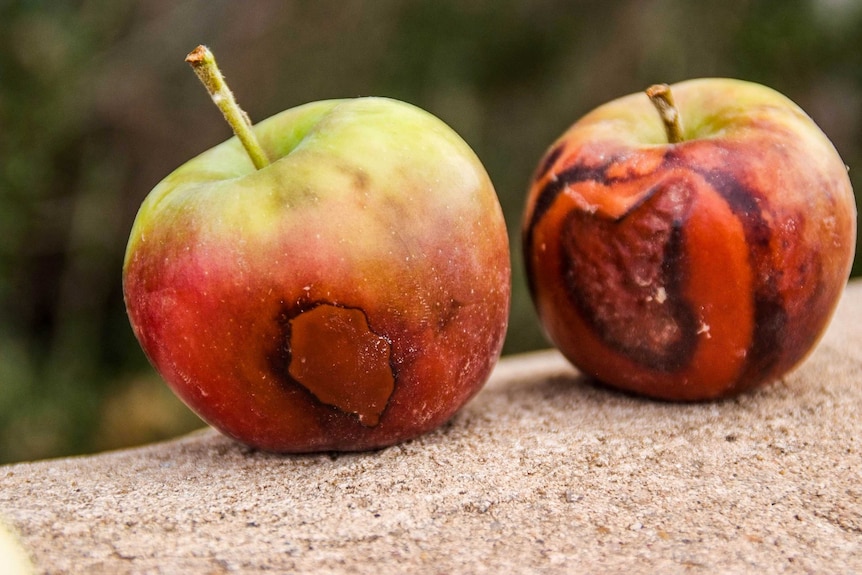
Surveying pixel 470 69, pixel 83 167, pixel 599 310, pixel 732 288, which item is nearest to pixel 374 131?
pixel 599 310

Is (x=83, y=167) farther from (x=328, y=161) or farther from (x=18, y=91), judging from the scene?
(x=328, y=161)

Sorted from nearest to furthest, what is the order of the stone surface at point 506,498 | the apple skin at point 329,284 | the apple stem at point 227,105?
the stone surface at point 506,498
the apple skin at point 329,284
the apple stem at point 227,105

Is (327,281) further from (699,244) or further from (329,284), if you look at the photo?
(699,244)

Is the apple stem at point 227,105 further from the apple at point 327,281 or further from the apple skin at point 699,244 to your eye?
the apple skin at point 699,244

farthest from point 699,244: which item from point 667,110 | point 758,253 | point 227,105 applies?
point 227,105

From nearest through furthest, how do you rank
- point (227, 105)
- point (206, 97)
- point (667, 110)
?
point (227, 105) → point (667, 110) → point (206, 97)

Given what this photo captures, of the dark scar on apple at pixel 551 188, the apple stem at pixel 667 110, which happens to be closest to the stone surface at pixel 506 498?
the dark scar on apple at pixel 551 188

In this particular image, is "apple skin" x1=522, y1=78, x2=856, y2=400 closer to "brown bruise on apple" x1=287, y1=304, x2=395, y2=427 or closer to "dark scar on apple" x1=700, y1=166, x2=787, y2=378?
"dark scar on apple" x1=700, y1=166, x2=787, y2=378
